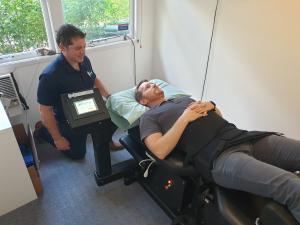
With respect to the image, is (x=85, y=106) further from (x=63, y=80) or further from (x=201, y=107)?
(x=201, y=107)

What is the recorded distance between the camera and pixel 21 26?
194 centimetres

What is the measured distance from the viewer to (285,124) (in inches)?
71.2

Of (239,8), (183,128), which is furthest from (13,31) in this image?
(239,8)

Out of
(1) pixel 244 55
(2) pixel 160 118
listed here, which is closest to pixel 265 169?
(2) pixel 160 118

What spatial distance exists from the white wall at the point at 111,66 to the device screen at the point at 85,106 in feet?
2.87

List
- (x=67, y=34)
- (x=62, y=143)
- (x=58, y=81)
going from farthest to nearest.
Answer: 1. (x=62, y=143)
2. (x=58, y=81)
3. (x=67, y=34)

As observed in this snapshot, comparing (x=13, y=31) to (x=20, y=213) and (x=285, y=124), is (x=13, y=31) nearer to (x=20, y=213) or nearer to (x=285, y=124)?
(x=20, y=213)

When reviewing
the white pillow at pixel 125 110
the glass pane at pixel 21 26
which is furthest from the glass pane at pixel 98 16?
the white pillow at pixel 125 110

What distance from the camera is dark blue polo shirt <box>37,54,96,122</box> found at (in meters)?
1.63

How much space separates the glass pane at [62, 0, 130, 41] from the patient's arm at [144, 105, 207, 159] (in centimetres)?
Answer: 143

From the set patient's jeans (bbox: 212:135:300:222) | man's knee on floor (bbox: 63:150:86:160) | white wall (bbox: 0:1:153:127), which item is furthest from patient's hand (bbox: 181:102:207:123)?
white wall (bbox: 0:1:153:127)

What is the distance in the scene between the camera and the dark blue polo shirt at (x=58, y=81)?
163 cm

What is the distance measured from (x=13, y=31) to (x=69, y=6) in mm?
498

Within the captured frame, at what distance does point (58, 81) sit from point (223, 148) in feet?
3.81
